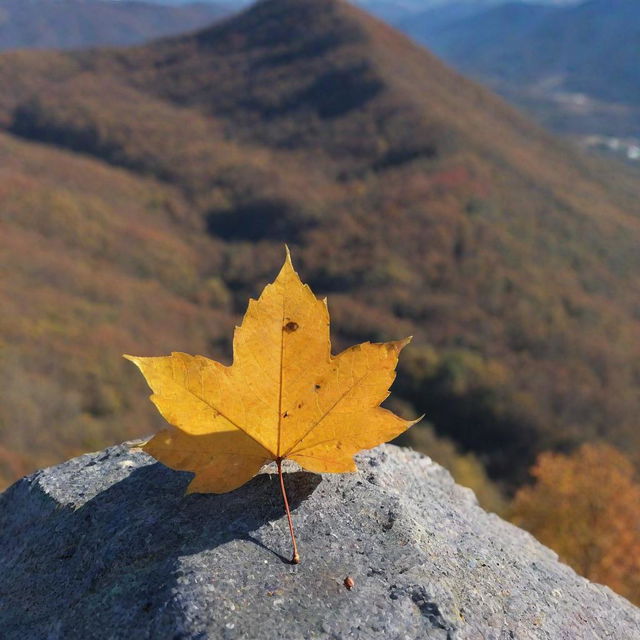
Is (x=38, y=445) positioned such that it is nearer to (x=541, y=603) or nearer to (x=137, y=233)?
(x=541, y=603)

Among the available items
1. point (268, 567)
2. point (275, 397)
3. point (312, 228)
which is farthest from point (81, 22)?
point (268, 567)

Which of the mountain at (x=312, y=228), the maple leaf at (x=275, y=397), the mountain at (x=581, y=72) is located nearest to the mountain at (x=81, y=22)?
the mountain at (x=312, y=228)

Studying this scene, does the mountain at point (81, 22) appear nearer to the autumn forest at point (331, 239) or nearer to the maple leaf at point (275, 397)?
the autumn forest at point (331, 239)

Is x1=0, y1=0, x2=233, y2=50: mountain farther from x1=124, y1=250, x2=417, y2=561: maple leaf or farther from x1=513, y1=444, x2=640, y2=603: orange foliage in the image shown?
x1=124, y1=250, x2=417, y2=561: maple leaf

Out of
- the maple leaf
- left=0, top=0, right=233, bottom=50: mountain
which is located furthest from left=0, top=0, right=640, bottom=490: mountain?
left=0, top=0, right=233, bottom=50: mountain

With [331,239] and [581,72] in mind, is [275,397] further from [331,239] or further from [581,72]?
[581,72]

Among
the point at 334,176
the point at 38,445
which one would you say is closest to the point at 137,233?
the point at 334,176

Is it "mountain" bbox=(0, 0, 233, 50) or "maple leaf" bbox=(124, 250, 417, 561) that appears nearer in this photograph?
"maple leaf" bbox=(124, 250, 417, 561)
